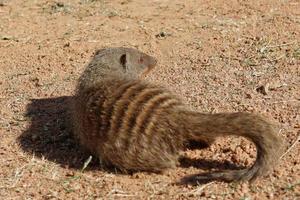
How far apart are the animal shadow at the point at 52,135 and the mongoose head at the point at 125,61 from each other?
44cm

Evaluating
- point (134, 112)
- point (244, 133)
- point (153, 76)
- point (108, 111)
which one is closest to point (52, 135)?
point (108, 111)

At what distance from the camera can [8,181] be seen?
3051mm

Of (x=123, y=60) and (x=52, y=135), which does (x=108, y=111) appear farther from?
(x=123, y=60)

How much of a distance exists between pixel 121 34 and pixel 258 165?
2.55 metres

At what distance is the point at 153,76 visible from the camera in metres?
4.25

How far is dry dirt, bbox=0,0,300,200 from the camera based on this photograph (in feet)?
Answer: 9.68

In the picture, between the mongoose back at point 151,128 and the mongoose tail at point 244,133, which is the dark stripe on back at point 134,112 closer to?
the mongoose back at point 151,128

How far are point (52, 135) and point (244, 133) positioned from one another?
1349 millimetres

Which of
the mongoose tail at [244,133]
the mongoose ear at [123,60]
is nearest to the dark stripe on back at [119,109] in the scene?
the mongoose tail at [244,133]

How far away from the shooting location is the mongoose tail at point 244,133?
2.76m

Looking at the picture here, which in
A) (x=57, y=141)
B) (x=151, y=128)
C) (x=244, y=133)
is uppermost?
(x=244, y=133)

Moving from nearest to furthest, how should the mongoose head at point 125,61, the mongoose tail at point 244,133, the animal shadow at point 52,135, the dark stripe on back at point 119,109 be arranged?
1. the mongoose tail at point 244,133
2. the dark stripe on back at point 119,109
3. the animal shadow at point 52,135
4. the mongoose head at point 125,61

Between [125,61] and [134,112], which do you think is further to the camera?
[125,61]

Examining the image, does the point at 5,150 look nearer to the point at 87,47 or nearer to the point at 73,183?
the point at 73,183
